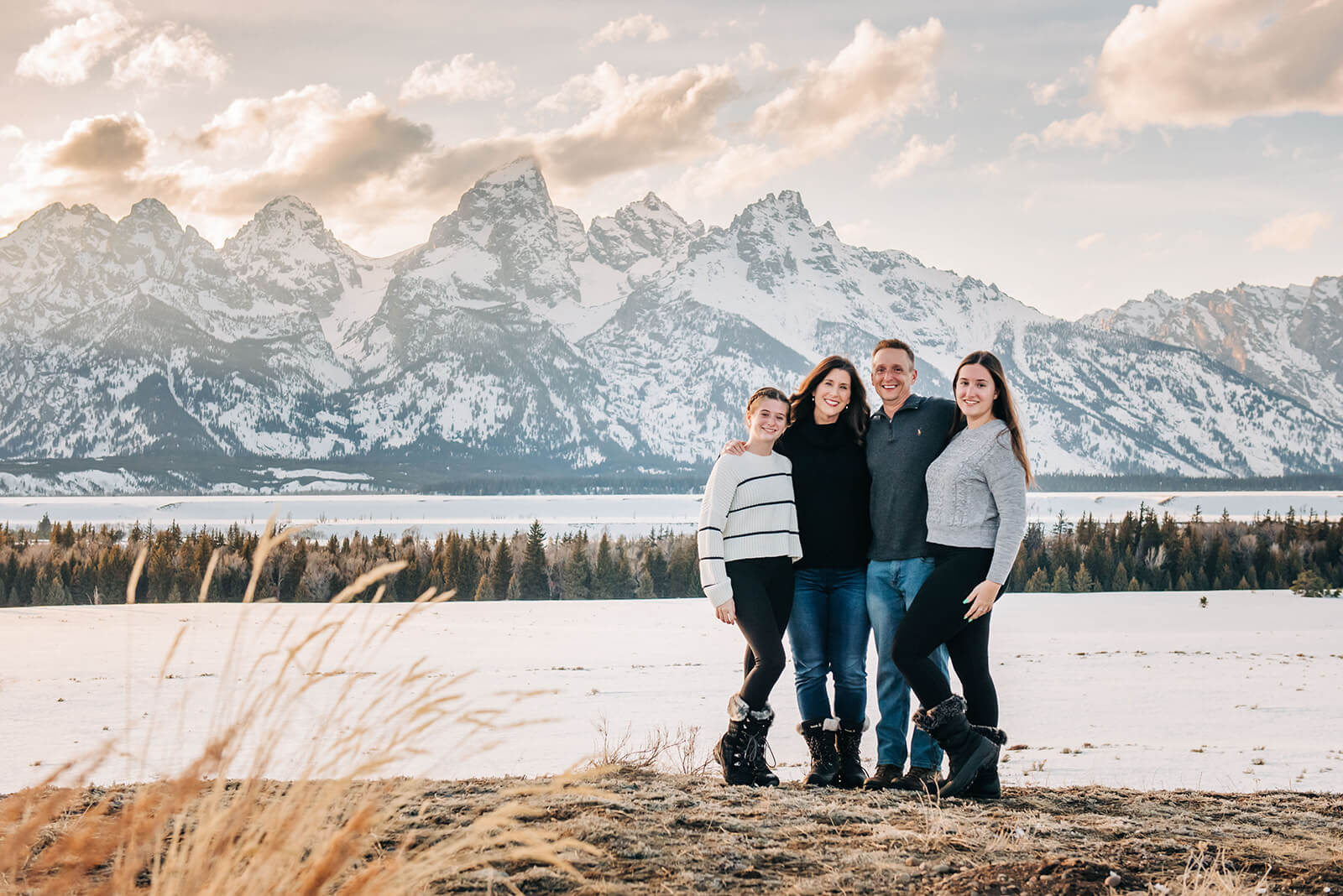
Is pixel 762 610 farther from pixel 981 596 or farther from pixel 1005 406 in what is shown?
pixel 1005 406

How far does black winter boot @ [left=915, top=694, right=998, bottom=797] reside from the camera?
12.7 feet

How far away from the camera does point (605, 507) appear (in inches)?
5325

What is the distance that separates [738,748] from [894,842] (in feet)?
4.49

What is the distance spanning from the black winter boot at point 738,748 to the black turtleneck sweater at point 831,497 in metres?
0.66

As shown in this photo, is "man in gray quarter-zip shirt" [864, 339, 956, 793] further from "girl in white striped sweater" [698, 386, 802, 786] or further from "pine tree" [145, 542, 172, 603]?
"pine tree" [145, 542, 172, 603]

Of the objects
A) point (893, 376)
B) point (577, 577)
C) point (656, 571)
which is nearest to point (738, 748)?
point (893, 376)

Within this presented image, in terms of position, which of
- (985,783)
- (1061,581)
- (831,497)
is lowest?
(1061,581)

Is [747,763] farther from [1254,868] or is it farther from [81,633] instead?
[81,633]

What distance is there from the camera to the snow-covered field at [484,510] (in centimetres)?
9812

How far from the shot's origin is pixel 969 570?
3908 mm

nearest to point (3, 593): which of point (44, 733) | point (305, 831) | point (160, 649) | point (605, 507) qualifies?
point (160, 649)

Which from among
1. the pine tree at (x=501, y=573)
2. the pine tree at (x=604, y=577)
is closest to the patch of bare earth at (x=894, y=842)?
the pine tree at (x=604, y=577)

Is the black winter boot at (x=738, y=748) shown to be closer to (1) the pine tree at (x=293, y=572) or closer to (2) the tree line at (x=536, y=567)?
(2) the tree line at (x=536, y=567)

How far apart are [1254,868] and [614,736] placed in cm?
722
